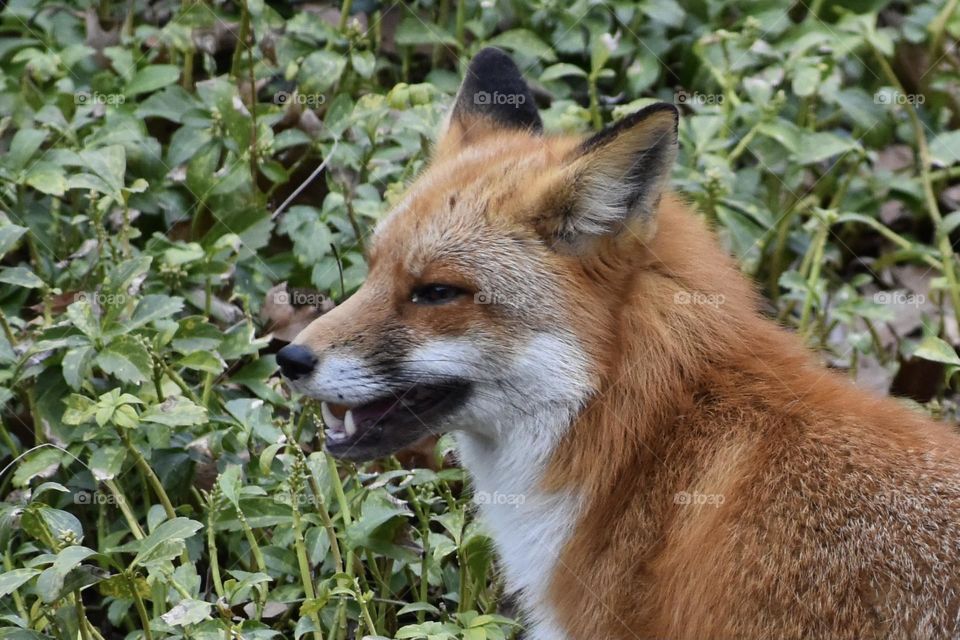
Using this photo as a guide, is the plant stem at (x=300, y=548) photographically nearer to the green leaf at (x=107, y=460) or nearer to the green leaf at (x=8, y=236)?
the green leaf at (x=107, y=460)

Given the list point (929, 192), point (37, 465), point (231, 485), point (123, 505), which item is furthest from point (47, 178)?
point (929, 192)

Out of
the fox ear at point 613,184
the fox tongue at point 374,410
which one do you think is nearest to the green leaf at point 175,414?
the fox tongue at point 374,410

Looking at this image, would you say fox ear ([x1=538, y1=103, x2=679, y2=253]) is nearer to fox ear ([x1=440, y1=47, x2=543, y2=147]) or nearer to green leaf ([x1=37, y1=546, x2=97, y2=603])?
Answer: fox ear ([x1=440, y1=47, x2=543, y2=147])

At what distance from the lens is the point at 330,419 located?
4312 mm

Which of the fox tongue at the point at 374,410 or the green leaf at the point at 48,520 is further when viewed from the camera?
the fox tongue at the point at 374,410

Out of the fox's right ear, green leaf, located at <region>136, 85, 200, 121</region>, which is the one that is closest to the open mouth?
the fox's right ear

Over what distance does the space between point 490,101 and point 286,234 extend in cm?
184

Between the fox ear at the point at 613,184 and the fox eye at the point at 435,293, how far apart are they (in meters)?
0.35

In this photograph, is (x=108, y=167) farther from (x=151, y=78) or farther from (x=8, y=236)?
(x=151, y=78)

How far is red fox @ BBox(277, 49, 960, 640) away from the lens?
11.6 ft

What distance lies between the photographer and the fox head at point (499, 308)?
3779mm

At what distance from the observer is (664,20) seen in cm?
710

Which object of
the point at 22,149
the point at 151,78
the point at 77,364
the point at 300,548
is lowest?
the point at 300,548

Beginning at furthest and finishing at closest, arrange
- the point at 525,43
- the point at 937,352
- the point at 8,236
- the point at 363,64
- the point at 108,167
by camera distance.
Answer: the point at 525,43
the point at 363,64
the point at 108,167
the point at 937,352
the point at 8,236
